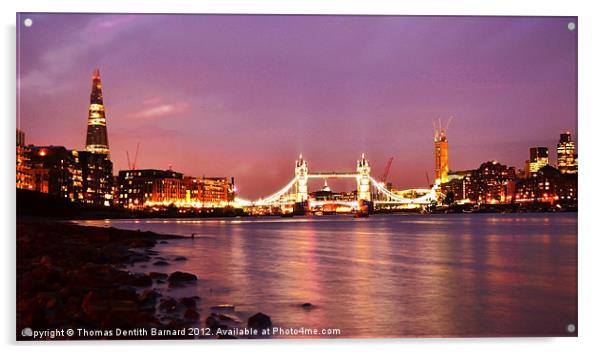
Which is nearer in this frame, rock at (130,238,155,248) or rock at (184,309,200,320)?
rock at (184,309,200,320)

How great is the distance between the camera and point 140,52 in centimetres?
573

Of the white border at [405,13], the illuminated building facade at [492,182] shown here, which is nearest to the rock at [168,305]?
the white border at [405,13]

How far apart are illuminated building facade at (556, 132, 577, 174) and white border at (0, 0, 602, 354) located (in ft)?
0.84

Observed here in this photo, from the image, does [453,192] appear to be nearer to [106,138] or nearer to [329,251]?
[329,251]

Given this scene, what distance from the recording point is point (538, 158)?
23.5ft

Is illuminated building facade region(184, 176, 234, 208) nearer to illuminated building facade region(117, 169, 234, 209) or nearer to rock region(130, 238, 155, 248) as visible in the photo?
illuminated building facade region(117, 169, 234, 209)

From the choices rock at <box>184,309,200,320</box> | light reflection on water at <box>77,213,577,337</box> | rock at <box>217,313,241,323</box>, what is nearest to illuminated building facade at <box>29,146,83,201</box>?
light reflection on water at <box>77,213,577,337</box>

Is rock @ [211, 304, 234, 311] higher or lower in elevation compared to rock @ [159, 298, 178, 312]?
lower

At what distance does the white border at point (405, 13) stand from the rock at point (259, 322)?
0.70ft

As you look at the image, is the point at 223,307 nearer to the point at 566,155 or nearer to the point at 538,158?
the point at 566,155

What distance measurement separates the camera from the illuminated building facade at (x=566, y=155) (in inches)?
225

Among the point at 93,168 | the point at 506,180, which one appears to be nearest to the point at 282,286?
the point at 506,180

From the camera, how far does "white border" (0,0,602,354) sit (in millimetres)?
4957
